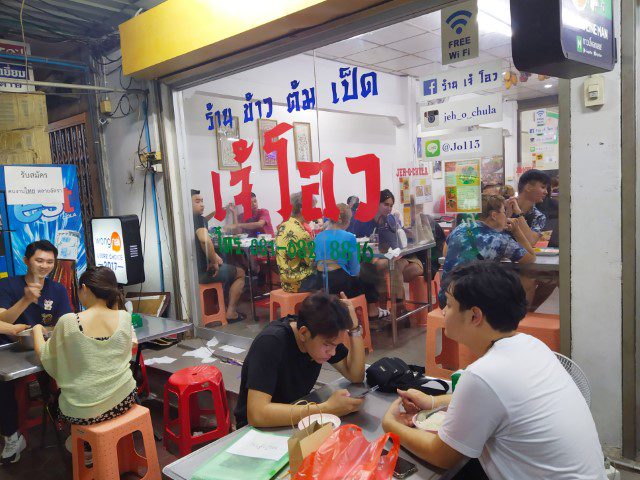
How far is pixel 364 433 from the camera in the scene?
1806 millimetres

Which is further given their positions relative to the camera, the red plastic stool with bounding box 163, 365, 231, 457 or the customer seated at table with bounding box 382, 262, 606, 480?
the red plastic stool with bounding box 163, 365, 231, 457

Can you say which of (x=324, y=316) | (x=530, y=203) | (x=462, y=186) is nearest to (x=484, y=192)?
(x=462, y=186)

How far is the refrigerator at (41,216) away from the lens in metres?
4.49

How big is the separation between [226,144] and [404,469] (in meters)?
3.63

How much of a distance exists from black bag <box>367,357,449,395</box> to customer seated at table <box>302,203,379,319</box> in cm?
172

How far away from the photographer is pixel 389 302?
14.5 ft

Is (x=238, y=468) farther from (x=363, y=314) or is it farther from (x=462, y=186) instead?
(x=363, y=314)

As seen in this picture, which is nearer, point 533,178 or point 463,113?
point 533,178

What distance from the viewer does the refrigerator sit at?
14.7 ft

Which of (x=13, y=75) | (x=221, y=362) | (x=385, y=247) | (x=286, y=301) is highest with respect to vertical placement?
(x=13, y=75)

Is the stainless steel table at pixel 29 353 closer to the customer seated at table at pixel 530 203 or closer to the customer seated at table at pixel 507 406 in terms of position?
the customer seated at table at pixel 507 406

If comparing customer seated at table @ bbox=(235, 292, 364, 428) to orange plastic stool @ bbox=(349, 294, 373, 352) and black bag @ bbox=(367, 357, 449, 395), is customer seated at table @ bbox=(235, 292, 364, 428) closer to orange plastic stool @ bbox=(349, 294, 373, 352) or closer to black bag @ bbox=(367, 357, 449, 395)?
black bag @ bbox=(367, 357, 449, 395)

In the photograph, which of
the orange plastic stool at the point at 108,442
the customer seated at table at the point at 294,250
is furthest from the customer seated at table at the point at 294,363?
the customer seated at table at the point at 294,250

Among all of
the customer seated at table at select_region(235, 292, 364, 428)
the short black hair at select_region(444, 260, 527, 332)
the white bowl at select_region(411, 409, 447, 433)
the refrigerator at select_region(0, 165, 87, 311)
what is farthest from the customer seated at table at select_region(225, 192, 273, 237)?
the short black hair at select_region(444, 260, 527, 332)
